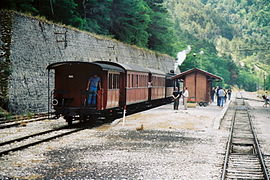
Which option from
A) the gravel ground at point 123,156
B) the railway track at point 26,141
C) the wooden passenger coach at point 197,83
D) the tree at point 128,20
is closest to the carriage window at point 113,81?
the gravel ground at point 123,156

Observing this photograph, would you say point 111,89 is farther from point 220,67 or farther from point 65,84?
point 220,67

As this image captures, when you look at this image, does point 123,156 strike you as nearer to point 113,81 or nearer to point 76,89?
point 76,89

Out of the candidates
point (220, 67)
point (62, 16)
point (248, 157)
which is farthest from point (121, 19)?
point (220, 67)

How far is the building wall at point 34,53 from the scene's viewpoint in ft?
74.0

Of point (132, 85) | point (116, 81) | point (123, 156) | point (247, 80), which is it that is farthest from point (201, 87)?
point (247, 80)

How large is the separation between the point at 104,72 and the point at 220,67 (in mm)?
106900

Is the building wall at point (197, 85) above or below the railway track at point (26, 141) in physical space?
above

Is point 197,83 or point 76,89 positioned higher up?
point 197,83

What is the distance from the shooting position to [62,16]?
37.6m

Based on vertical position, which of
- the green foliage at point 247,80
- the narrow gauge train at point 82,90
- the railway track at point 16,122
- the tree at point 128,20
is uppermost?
the tree at point 128,20

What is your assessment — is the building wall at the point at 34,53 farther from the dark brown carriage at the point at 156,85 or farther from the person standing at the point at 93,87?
the person standing at the point at 93,87

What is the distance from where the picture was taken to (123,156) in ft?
37.4

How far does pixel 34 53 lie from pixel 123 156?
48.1 feet

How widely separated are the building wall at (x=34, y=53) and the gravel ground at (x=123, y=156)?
703 cm
